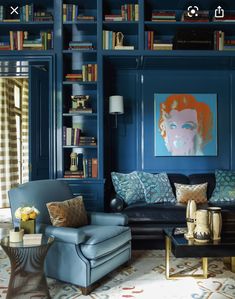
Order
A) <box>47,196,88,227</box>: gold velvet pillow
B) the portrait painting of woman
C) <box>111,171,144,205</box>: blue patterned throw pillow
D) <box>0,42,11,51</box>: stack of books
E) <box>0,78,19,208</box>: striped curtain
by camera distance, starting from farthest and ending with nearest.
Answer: <box>0,78,19,208</box>: striped curtain → the portrait painting of woman → <box>0,42,11,51</box>: stack of books → <box>111,171,144,205</box>: blue patterned throw pillow → <box>47,196,88,227</box>: gold velvet pillow

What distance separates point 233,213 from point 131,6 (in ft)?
9.66

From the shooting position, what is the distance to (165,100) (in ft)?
16.1

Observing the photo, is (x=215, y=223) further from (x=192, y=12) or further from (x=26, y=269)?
(x=192, y=12)

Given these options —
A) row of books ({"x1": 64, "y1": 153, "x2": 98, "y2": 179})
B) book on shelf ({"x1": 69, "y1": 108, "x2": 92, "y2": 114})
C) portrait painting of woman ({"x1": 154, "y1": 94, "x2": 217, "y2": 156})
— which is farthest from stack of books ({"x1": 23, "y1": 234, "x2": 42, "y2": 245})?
portrait painting of woman ({"x1": 154, "y1": 94, "x2": 217, "y2": 156})

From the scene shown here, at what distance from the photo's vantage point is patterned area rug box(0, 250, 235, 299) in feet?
8.86

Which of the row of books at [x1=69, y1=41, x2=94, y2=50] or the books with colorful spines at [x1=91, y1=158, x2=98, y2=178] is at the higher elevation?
the row of books at [x1=69, y1=41, x2=94, y2=50]

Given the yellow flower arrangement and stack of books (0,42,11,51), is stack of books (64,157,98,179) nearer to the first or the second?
the yellow flower arrangement

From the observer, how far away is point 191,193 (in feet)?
13.8

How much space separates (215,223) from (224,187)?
1554 mm

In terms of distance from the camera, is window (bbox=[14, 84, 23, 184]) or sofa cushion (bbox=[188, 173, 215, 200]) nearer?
sofa cushion (bbox=[188, 173, 215, 200])

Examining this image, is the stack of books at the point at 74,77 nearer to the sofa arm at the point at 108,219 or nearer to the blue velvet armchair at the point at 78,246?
the blue velvet armchair at the point at 78,246

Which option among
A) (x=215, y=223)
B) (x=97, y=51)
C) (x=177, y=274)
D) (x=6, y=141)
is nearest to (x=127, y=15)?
(x=97, y=51)

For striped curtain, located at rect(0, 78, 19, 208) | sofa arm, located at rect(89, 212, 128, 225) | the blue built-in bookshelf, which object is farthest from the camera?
striped curtain, located at rect(0, 78, 19, 208)

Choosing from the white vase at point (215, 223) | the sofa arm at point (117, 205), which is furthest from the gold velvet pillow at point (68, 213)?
the white vase at point (215, 223)
